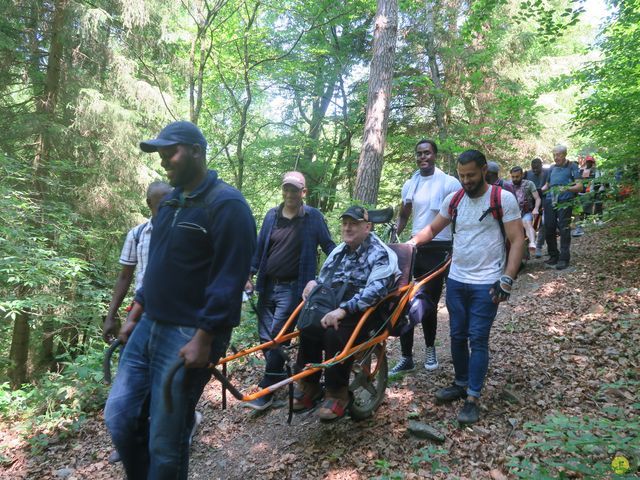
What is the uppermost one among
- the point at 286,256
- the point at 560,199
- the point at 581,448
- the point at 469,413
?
the point at 560,199

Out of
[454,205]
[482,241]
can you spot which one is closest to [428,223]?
[454,205]

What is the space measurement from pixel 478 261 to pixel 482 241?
18 cm

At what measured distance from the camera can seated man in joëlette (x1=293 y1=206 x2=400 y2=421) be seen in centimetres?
347

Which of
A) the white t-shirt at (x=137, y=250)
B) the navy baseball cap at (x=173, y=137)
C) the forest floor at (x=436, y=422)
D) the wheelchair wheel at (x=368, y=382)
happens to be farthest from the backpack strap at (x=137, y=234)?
the wheelchair wheel at (x=368, y=382)

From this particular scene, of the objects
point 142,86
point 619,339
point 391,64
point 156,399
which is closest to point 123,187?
point 142,86

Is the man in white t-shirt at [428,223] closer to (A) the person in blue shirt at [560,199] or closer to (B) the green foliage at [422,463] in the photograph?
(B) the green foliage at [422,463]

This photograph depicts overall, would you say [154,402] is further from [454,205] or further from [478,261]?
[454,205]

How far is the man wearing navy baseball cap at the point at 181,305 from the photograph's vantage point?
214cm

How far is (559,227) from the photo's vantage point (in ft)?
27.0

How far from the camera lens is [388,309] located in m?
3.82

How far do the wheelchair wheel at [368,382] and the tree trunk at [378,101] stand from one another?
3.64m

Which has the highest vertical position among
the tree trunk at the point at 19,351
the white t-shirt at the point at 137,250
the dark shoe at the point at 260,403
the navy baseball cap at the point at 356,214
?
the navy baseball cap at the point at 356,214

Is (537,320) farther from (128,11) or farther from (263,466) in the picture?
(128,11)

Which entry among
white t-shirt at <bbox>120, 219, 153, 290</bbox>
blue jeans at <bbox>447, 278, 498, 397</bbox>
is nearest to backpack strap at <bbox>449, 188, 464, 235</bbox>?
blue jeans at <bbox>447, 278, 498, 397</bbox>
